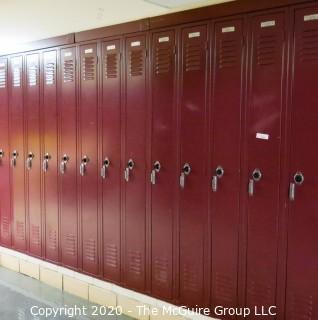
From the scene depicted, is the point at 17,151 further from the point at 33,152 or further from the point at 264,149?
the point at 264,149

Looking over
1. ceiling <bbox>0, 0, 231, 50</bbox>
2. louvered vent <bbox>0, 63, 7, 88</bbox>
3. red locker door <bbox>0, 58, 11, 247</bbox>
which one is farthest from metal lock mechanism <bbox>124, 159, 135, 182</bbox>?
louvered vent <bbox>0, 63, 7, 88</bbox>

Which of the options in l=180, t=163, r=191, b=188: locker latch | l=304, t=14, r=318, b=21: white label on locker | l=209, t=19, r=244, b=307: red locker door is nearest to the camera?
l=304, t=14, r=318, b=21: white label on locker

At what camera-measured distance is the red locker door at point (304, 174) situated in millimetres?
2326

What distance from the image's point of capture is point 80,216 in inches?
143

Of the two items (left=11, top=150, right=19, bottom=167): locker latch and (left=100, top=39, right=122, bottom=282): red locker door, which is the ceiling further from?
(left=11, top=150, right=19, bottom=167): locker latch

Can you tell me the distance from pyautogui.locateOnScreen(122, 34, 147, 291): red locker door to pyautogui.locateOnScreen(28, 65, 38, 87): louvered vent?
115 cm

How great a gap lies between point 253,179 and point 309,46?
2.77ft

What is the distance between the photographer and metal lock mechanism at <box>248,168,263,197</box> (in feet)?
8.41

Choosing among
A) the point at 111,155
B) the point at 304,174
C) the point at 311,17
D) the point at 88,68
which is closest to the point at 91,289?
the point at 111,155

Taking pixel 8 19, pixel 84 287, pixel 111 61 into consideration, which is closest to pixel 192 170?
pixel 111 61

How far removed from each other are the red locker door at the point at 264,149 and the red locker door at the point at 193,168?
0.33 m

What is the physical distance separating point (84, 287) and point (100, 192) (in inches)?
35.7

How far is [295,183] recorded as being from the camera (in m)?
2.42

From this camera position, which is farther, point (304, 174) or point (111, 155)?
point (111, 155)
